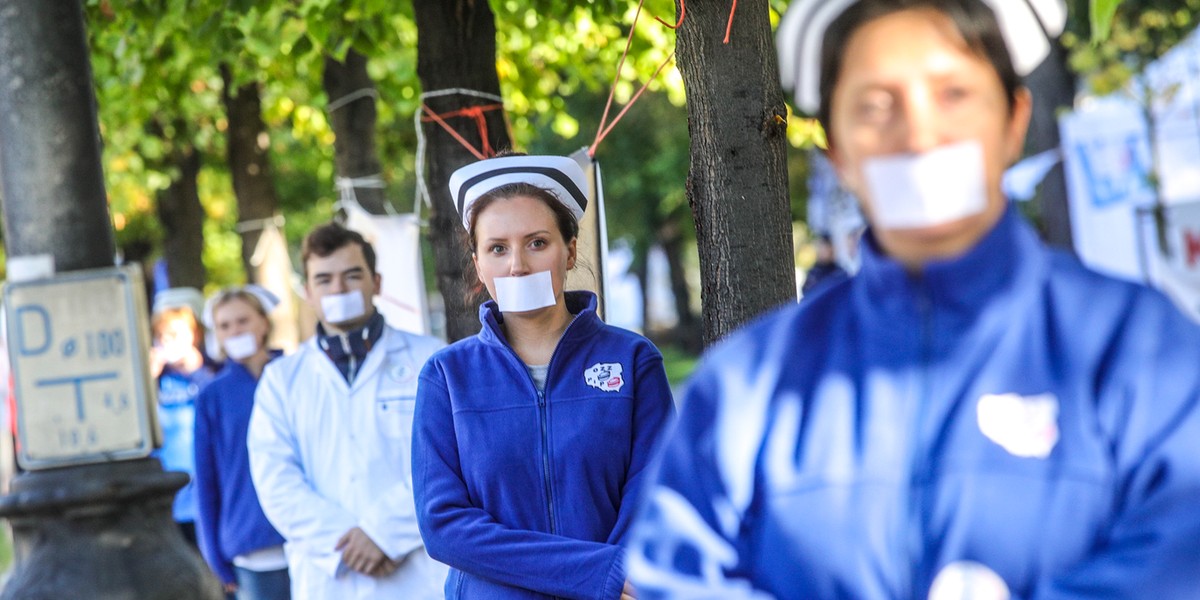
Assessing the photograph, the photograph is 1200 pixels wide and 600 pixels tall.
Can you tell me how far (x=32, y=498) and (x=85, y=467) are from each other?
164 mm

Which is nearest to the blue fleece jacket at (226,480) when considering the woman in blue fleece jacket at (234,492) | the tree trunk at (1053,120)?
the woman in blue fleece jacket at (234,492)

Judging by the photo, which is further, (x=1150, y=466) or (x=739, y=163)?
(x=739, y=163)

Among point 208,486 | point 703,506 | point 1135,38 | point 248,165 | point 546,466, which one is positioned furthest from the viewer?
point 1135,38

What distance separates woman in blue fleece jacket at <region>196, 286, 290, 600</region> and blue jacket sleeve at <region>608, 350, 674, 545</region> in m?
3.64

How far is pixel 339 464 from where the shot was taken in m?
5.88

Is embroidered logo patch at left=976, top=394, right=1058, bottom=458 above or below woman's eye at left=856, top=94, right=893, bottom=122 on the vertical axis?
below

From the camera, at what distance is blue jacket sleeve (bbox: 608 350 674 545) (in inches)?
153

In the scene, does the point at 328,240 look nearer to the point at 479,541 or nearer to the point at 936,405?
the point at 479,541

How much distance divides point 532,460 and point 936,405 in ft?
5.99

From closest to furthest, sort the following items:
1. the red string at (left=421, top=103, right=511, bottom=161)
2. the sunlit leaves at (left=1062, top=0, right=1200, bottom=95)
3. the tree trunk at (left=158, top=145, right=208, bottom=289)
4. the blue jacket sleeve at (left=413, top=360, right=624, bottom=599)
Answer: the blue jacket sleeve at (left=413, top=360, right=624, bottom=599)
the red string at (left=421, top=103, right=511, bottom=161)
the tree trunk at (left=158, top=145, right=208, bottom=289)
the sunlit leaves at (left=1062, top=0, right=1200, bottom=95)

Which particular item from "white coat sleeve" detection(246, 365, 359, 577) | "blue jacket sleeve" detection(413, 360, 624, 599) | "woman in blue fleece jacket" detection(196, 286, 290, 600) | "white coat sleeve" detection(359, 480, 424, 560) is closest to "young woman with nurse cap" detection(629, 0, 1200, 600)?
"blue jacket sleeve" detection(413, 360, 624, 599)

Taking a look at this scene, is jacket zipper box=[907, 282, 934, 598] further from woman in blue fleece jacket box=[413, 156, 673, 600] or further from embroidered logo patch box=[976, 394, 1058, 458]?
woman in blue fleece jacket box=[413, 156, 673, 600]

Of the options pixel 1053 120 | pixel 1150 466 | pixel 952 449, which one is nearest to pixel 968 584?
pixel 952 449

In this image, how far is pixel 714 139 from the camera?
173 inches
